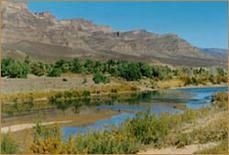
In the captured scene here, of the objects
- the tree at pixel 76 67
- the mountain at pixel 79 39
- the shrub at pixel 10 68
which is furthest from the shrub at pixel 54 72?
the shrub at pixel 10 68

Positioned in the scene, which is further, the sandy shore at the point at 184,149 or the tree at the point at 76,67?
the tree at the point at 76,67

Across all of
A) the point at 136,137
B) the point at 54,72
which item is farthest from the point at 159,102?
the point at 136,137

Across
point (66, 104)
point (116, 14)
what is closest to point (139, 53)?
point (116, 14)

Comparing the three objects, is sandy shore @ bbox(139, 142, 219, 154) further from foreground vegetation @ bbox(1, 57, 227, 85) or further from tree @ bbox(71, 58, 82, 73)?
tree @ bbox(71, 58, 82, 73)

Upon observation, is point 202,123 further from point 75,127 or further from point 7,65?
point 7,65

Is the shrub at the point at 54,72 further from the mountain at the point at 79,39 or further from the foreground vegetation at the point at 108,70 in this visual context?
the mountain at the point at 79,39

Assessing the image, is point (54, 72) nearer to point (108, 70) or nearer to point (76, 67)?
point (76, 67)

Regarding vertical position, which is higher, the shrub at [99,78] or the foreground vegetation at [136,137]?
the shrub at [99,78]
